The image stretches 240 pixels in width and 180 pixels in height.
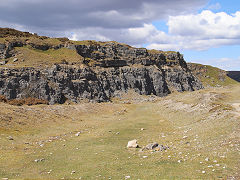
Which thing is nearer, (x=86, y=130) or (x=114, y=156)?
(x=114, y=156)

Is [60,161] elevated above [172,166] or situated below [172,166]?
below

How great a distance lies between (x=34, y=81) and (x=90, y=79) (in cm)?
3159

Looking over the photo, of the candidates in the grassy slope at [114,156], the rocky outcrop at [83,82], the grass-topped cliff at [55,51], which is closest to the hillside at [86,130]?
the grassy slope at [114,156]

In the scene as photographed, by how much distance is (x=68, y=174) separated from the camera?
676 inches

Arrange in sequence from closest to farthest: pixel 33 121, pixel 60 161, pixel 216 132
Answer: pixel 60 161 < pixel 216 132 < pixel 33 121

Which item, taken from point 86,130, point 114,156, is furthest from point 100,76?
point 114,156

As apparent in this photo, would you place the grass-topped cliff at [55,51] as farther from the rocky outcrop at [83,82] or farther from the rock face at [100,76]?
the rocky outcrop at [83,82]

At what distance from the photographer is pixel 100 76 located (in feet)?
403

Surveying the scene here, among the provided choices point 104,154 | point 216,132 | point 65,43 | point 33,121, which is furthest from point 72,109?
point 65,43

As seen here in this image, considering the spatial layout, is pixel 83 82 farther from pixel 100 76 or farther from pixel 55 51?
pixel 55 51

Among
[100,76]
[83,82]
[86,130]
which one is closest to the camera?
[86,130]

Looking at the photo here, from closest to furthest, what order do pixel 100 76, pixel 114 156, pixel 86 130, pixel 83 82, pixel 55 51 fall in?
pixel 114 156
pixel 86 130
pixel 83 82
pixel 55 51
pixel 100 76

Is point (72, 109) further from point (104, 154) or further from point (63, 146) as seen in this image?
point (104, 154)

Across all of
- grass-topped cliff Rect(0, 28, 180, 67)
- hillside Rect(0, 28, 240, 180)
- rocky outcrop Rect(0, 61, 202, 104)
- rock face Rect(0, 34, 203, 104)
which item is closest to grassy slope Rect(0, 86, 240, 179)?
hillside Rect(0, 28, 240, 180)
